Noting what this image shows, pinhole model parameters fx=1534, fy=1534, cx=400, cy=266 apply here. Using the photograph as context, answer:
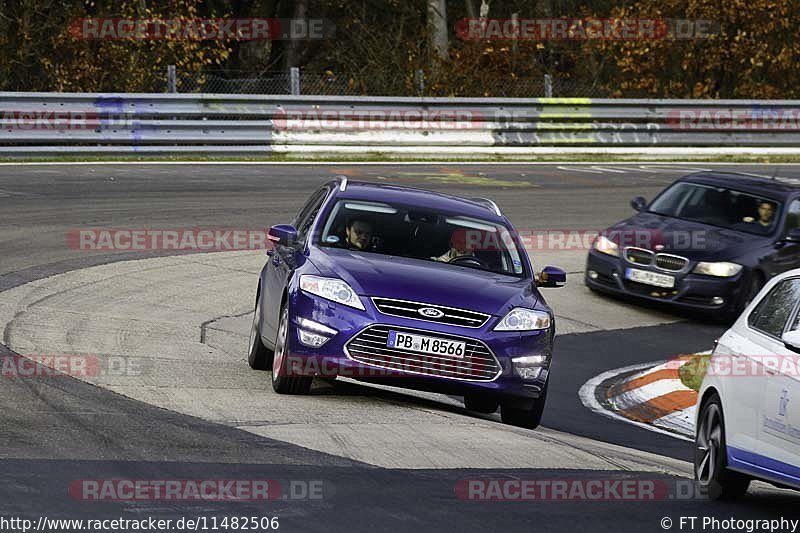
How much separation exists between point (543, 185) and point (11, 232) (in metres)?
11.3

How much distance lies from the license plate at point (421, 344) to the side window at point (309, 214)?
5.56 ft

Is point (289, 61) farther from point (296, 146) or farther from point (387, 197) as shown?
point (387, 197)

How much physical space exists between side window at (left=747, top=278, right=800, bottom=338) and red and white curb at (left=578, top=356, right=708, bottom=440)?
3153 millimetres

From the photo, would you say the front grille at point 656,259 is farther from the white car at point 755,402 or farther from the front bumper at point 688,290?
the white car at point 755,402

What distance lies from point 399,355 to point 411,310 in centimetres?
31

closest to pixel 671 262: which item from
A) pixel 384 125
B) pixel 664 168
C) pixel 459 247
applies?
pixel 459 247

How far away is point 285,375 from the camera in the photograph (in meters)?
10.6

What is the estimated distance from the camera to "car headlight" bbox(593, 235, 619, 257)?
17500 millimetres

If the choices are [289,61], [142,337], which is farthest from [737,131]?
[142,337]

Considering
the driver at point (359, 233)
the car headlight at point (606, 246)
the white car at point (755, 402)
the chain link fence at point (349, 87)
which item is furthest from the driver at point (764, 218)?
the chain link fence at point (349, 87)

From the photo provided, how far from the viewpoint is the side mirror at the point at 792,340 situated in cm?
780

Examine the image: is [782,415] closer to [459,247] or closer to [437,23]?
[459,247]

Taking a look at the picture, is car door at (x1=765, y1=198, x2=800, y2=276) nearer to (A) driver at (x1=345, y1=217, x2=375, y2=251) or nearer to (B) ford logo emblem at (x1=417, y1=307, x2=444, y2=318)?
(A) driver at (x1=345, y1=217, x2=375, y2=251)

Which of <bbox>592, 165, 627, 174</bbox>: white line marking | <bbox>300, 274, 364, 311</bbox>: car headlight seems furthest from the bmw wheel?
<bbox>592, 165, 627, 174</bbox>: white line marking
